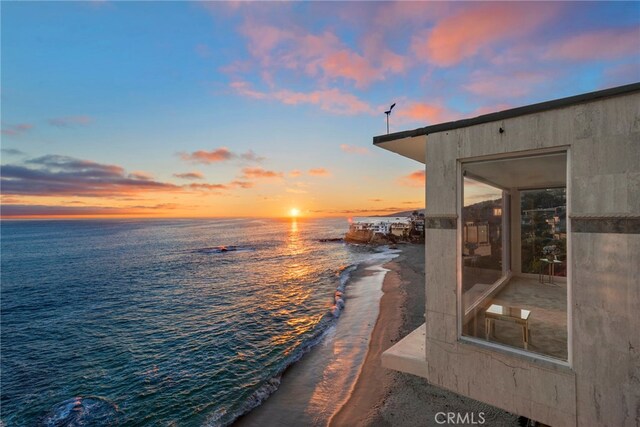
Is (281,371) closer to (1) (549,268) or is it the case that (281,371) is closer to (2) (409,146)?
(1) (549,268)

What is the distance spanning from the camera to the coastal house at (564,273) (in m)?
3.12

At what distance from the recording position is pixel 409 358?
493 cm

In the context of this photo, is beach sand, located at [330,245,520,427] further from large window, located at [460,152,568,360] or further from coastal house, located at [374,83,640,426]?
coastal house, located at [374,83,640,426]

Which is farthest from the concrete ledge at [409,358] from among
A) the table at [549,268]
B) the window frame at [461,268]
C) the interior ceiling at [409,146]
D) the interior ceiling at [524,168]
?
the table at [549,268]

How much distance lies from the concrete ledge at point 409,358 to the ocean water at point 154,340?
668 cm

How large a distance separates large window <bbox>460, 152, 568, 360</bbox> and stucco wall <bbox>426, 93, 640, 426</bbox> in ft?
0.95

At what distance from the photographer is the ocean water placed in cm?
983

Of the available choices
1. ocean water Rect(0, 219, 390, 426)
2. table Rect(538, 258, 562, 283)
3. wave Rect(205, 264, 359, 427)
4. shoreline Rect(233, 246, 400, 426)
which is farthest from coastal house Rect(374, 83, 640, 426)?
ocean water Rect(0, 219, 390, 426)

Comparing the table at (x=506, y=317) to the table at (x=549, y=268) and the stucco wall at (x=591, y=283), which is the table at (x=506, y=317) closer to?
the stucco wall at (x=591, y=283)

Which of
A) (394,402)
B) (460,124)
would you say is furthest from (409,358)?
(394,402)

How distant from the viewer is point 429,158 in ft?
14.8

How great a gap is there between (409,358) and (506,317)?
70.4 inches

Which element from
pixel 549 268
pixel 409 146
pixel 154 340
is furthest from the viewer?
pixel 154 340

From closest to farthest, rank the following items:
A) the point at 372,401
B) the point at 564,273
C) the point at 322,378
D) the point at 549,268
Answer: the point at 564,273, the point at 549,268, the point at 372,401, the point at 322,378
